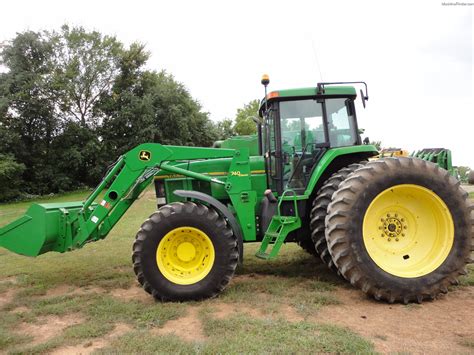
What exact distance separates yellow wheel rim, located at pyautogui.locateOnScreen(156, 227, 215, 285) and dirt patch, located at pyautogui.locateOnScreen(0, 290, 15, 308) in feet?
6.91

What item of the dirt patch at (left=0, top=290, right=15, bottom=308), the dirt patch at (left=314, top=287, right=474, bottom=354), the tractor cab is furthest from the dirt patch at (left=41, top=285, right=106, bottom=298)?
the dirt patch at (left=314, top=287, right=474, bottom=354)

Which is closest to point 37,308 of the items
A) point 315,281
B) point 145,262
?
point 145,262

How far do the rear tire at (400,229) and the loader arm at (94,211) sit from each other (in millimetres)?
1515

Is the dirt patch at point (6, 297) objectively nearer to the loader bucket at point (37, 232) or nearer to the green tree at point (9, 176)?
the loader bucket at point (37, 232)

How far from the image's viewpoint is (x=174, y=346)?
136 inches

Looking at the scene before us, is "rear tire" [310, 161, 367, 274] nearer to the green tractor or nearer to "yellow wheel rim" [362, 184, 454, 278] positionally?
the green tractor

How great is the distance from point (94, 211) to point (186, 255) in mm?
1427

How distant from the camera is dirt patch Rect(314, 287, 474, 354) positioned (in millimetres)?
3400

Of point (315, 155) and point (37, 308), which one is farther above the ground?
point (315, 155)

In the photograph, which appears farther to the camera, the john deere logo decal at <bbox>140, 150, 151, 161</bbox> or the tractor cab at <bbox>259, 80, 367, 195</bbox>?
the tractor cab at <bbox>259, 80, 367, 195</bbox>

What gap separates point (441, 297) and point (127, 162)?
13.6 ft

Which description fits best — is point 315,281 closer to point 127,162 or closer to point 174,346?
point 174,346

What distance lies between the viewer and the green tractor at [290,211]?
4516 mm

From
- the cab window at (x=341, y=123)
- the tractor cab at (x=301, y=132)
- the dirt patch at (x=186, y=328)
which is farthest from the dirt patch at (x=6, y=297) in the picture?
the cab window at (x=341, y=123)
